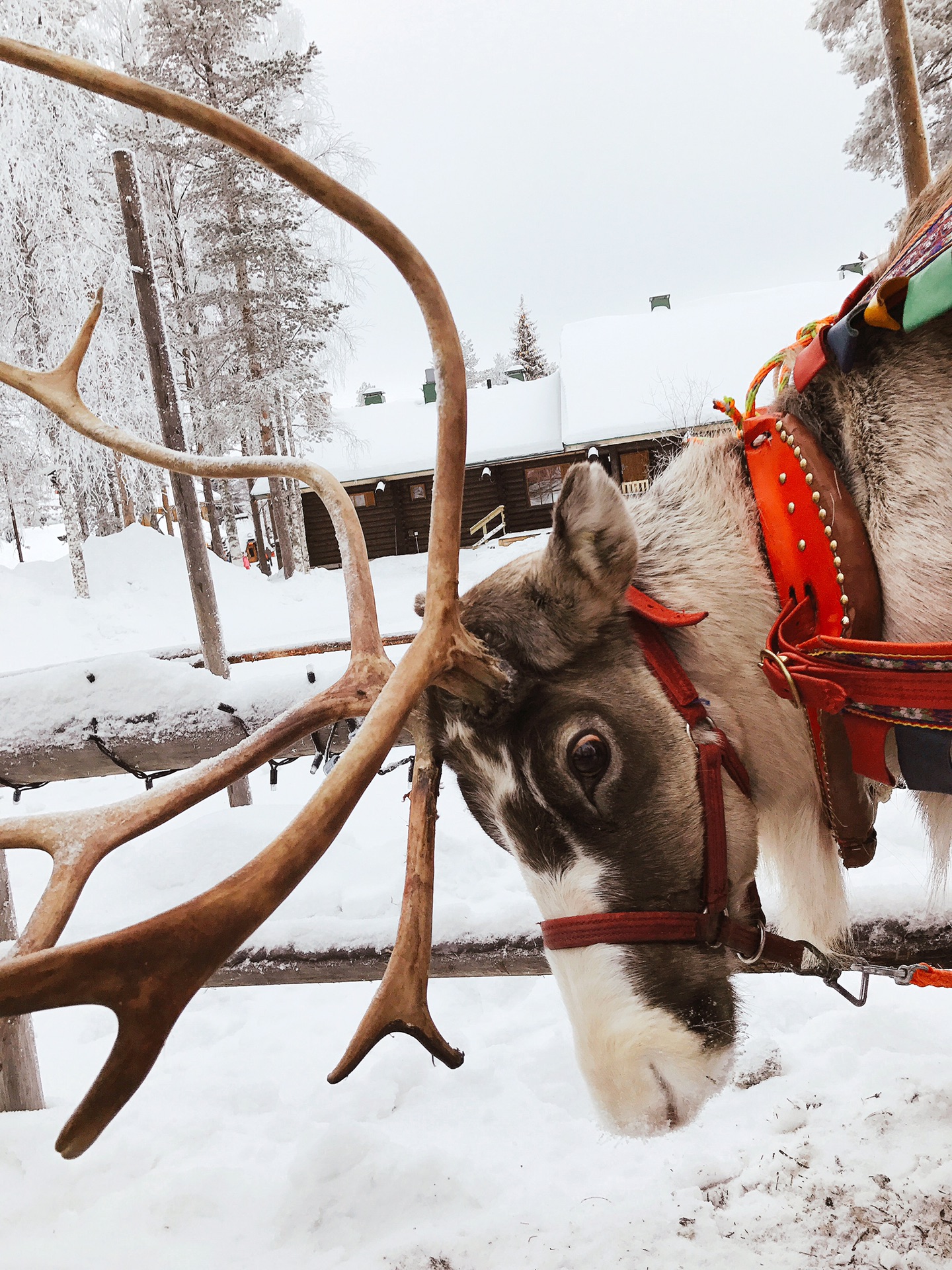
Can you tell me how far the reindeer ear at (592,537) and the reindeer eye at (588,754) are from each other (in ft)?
0.77

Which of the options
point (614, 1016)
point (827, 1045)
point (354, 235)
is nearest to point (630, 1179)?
point (827, 1045)

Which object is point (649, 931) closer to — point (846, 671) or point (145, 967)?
point (846, 671)

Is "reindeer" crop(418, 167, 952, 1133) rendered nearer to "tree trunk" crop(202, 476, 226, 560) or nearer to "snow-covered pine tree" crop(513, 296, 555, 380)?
"tree trunk" crop(202, 476, 226, 560)

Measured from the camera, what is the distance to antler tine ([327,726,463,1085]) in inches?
42.3

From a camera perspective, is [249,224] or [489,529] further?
[489,529]

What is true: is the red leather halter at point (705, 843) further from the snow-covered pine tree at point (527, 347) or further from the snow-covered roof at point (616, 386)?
the snow-covered pine tree at point (527, 347)

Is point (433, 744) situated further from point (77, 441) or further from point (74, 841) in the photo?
point (77, 441)

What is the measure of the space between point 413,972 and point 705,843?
505 millimetres

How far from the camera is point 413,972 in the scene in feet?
3.71

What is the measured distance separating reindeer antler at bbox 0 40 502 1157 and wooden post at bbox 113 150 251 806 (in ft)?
9.45

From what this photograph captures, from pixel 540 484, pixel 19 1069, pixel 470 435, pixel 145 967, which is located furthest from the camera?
pixel 540 484

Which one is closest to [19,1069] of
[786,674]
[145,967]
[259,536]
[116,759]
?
[116,759]

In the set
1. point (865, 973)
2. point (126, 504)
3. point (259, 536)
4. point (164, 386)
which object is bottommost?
point (865, 973)

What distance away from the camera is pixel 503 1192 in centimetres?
190
